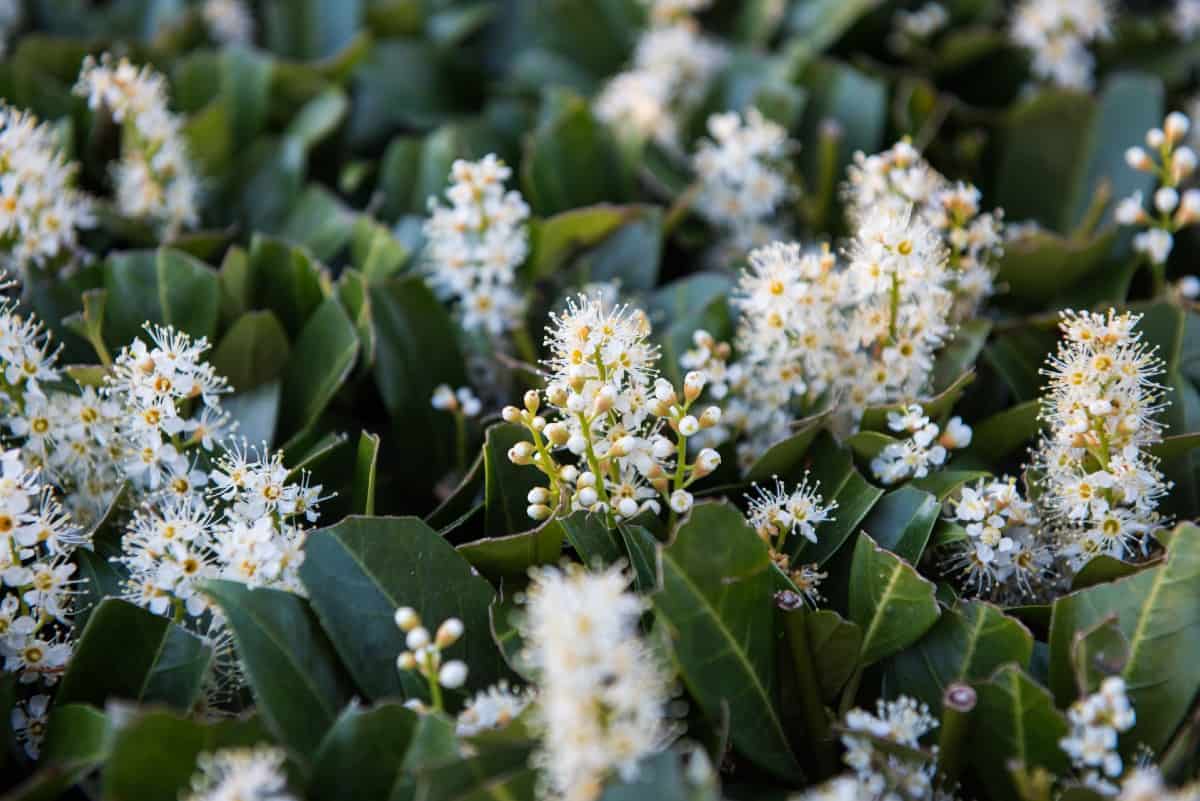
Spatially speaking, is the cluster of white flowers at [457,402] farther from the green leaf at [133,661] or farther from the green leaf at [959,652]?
the green leaf at [959,652]

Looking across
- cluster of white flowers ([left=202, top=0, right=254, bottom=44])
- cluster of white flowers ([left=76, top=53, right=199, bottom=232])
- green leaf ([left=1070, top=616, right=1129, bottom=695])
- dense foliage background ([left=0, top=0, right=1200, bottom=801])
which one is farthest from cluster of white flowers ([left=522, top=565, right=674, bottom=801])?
cluster of white flowers ([left=202, top=0, right=254, bottom=44])

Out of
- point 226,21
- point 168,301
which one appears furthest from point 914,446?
point 226,21

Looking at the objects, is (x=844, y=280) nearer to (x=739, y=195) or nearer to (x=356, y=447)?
(x=739, y=195)

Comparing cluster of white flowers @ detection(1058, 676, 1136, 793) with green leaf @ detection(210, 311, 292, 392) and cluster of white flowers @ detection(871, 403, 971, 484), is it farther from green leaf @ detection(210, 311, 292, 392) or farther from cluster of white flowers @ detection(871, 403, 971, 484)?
green leaf @ detection(210, 311, 292, 392)

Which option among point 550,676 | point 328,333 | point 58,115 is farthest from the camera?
point 58,115

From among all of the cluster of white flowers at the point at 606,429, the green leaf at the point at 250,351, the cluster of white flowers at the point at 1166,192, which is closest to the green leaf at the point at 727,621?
the cluster of white flowers at the point at 606,429

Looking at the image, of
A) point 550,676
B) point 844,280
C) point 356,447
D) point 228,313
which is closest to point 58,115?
point 228,313
